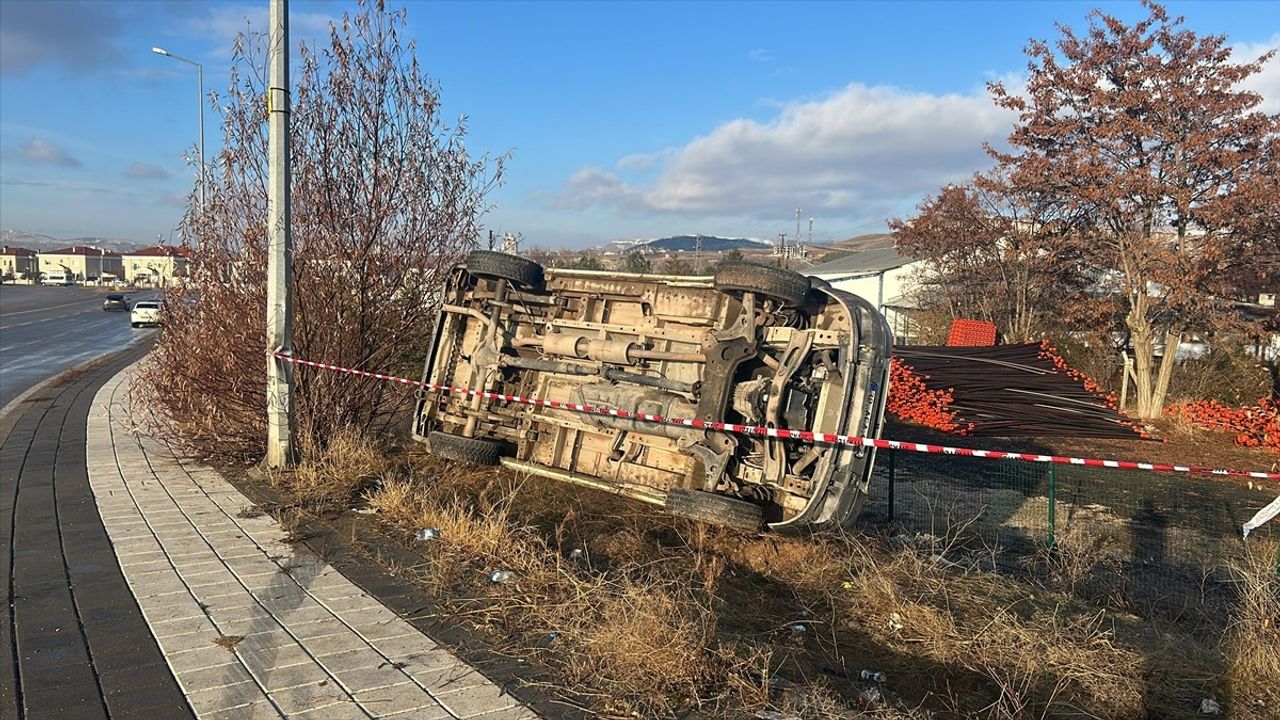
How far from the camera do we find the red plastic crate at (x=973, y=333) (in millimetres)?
18938

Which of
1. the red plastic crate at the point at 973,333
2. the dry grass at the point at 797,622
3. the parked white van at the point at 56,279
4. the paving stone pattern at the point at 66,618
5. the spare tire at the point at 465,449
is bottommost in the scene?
Result: the parked white van at the point at 56,279

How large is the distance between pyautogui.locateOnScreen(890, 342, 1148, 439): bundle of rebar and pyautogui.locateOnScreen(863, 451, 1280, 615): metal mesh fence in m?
2.13

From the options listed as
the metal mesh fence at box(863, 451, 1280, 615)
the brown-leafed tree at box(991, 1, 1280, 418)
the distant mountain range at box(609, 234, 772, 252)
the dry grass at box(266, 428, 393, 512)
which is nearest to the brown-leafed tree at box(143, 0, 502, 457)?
the dry grass at box(266, 428, 393, 512)

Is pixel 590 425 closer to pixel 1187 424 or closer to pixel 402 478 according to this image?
pixel 402 478

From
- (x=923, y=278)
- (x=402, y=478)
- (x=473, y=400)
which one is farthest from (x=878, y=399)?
(x=923, y=278)

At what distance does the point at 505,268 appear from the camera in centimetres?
764

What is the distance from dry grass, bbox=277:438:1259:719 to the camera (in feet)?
12.4

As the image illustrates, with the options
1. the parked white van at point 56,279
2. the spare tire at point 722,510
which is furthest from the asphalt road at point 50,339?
the parked white van at point 56,279

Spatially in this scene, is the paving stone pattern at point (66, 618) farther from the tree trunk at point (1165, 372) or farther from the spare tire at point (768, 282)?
the tree trunk at point (1165, 372)

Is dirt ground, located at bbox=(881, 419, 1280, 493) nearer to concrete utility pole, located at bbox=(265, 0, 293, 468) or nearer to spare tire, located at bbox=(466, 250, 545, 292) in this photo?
spare tire, located at bbox=(466, 250, 545, 292)

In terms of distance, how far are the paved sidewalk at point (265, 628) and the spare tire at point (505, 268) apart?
9.31 feet

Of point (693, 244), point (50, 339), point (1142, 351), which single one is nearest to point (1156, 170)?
point (1142, 351)

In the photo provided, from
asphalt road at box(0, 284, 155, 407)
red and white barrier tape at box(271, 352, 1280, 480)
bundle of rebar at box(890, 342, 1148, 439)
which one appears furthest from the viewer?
asphalt road at box(0, 284, 155, 407)

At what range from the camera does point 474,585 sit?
196 inches
